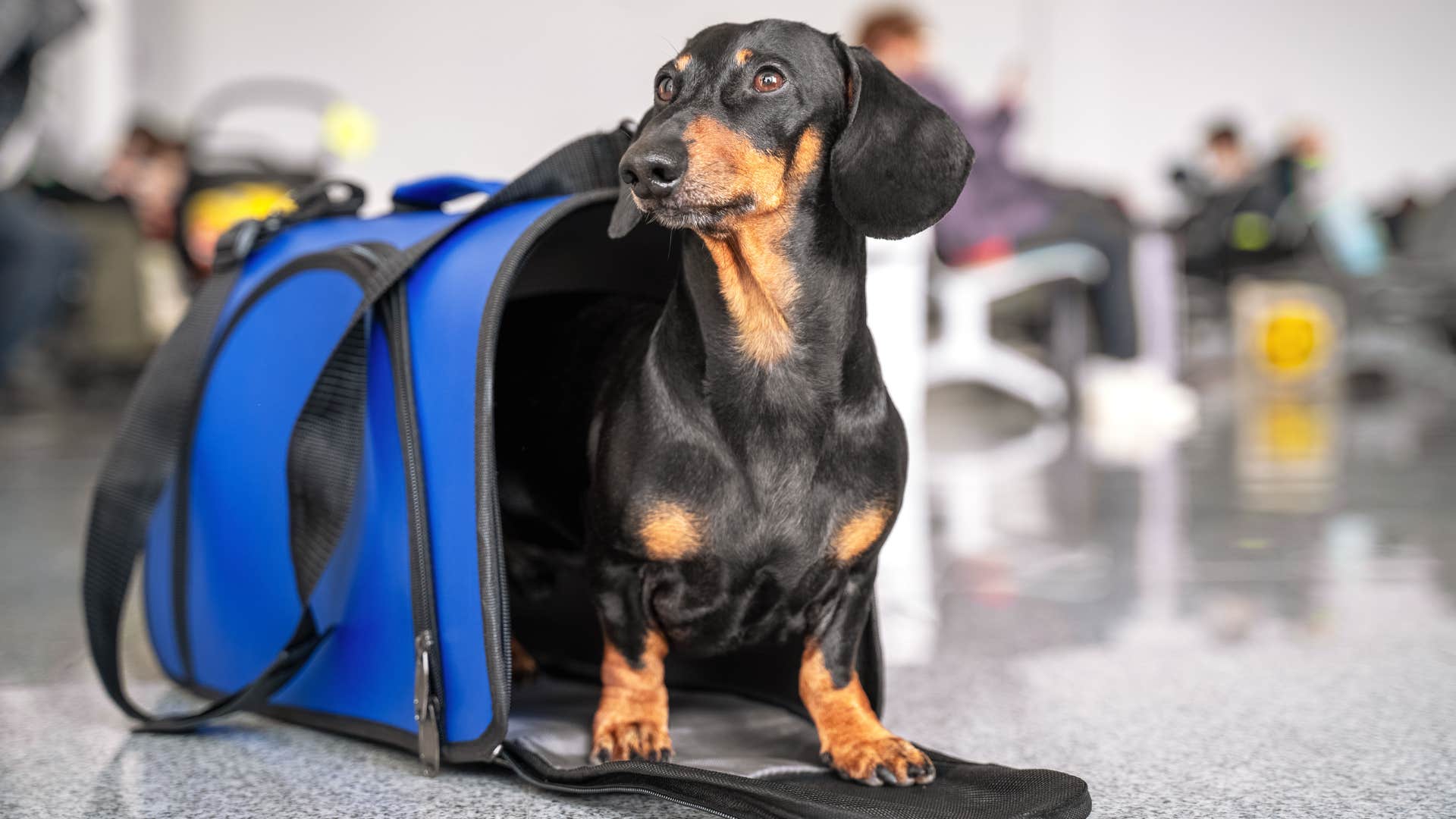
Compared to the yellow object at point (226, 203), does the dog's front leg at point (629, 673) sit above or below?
below

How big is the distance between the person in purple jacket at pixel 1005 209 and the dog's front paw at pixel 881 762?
348 centimetres

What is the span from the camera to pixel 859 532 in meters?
1.32

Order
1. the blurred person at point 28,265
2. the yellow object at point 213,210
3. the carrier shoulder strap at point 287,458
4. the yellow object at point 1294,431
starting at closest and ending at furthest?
the carrier shoulder strap at point 287,458 → the yellow object at point 1294,431 → the blurred person at point 28,265 → the yellow object at point 213,210

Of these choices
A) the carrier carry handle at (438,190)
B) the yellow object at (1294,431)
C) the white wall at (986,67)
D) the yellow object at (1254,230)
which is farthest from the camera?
the white wall at (986,67)

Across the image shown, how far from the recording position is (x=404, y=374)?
1420mm

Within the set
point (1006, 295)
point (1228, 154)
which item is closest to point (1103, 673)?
point (1006, 295)

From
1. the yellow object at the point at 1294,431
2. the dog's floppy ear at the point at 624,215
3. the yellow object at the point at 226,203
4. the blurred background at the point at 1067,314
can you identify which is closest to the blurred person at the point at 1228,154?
the blurred background at the point at 1067,314

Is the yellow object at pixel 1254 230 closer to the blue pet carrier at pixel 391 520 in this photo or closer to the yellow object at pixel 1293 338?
the yellow object at pixel 1293 338

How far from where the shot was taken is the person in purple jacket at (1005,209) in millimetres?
4586

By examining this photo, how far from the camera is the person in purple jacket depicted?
4.59m

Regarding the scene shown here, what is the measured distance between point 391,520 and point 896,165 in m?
0.66

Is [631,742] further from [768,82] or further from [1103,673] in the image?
[1103,673]

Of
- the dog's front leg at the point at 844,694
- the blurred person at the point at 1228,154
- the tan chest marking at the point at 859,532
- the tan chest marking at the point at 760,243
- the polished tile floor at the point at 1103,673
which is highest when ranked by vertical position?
the blurred person at the point at 1228,154

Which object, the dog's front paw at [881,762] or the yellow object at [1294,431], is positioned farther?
the yellow object at [1294,431]
